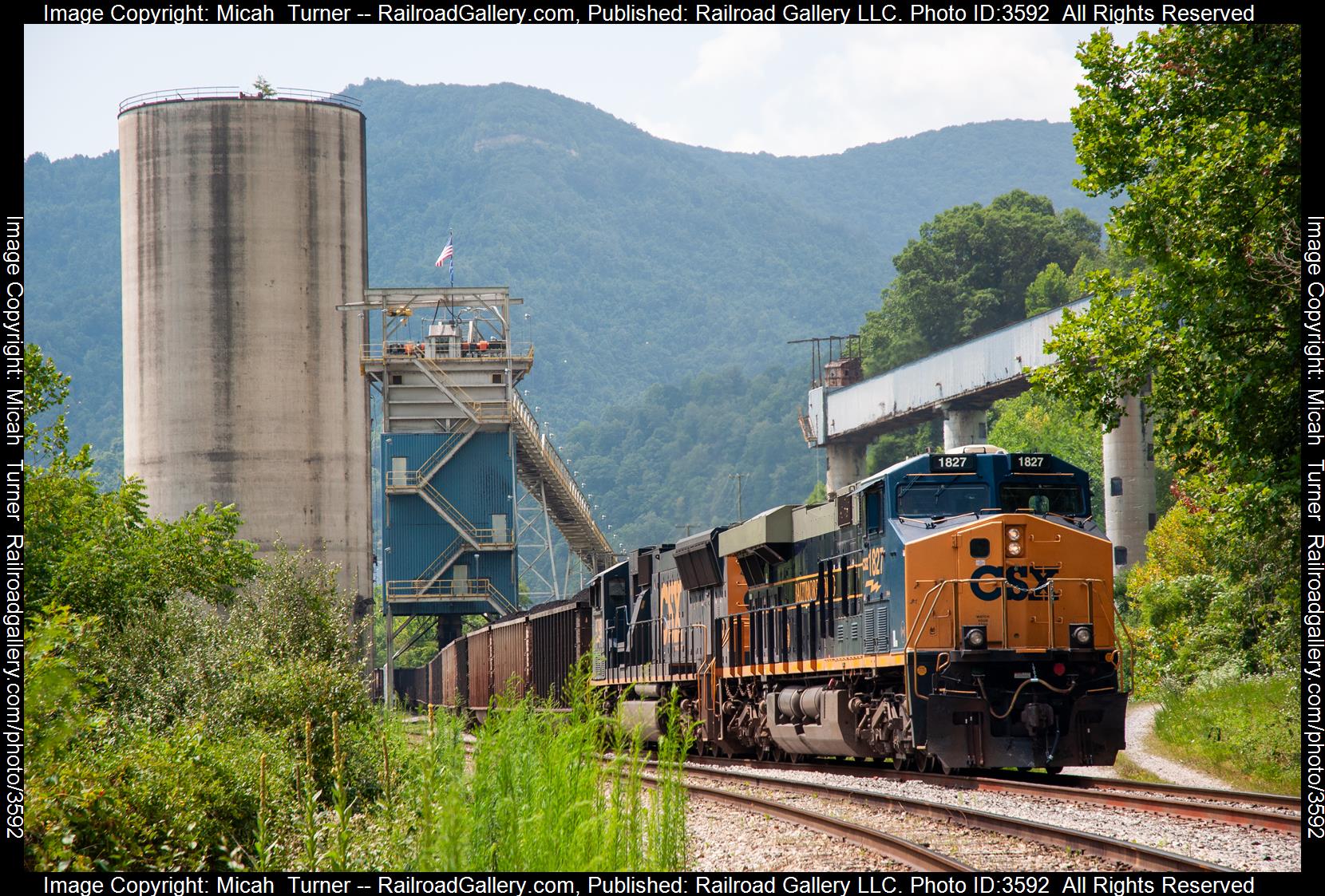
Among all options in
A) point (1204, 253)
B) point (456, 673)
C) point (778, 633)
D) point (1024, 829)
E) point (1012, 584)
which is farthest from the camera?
point (456, 673)

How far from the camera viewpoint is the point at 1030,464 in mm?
18188

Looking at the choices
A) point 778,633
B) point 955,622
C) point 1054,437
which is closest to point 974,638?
point 955,622

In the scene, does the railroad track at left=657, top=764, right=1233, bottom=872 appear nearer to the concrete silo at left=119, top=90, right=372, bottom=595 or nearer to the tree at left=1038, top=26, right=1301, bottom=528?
the tree at left=1038, top=26, right=1301, bottom=528

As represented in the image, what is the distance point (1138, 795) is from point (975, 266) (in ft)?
287

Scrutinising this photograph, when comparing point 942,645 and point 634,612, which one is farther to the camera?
point 634,612

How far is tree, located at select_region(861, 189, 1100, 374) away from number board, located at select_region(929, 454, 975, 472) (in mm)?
79255

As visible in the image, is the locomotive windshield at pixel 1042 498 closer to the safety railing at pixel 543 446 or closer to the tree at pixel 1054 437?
the safety railing at pixel 543 446

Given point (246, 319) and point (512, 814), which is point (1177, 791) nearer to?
point (512, 814)

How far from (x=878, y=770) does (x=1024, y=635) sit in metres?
3.25

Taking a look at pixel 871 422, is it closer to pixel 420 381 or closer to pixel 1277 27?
pixel 420 381

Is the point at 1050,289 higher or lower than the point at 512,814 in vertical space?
higher
